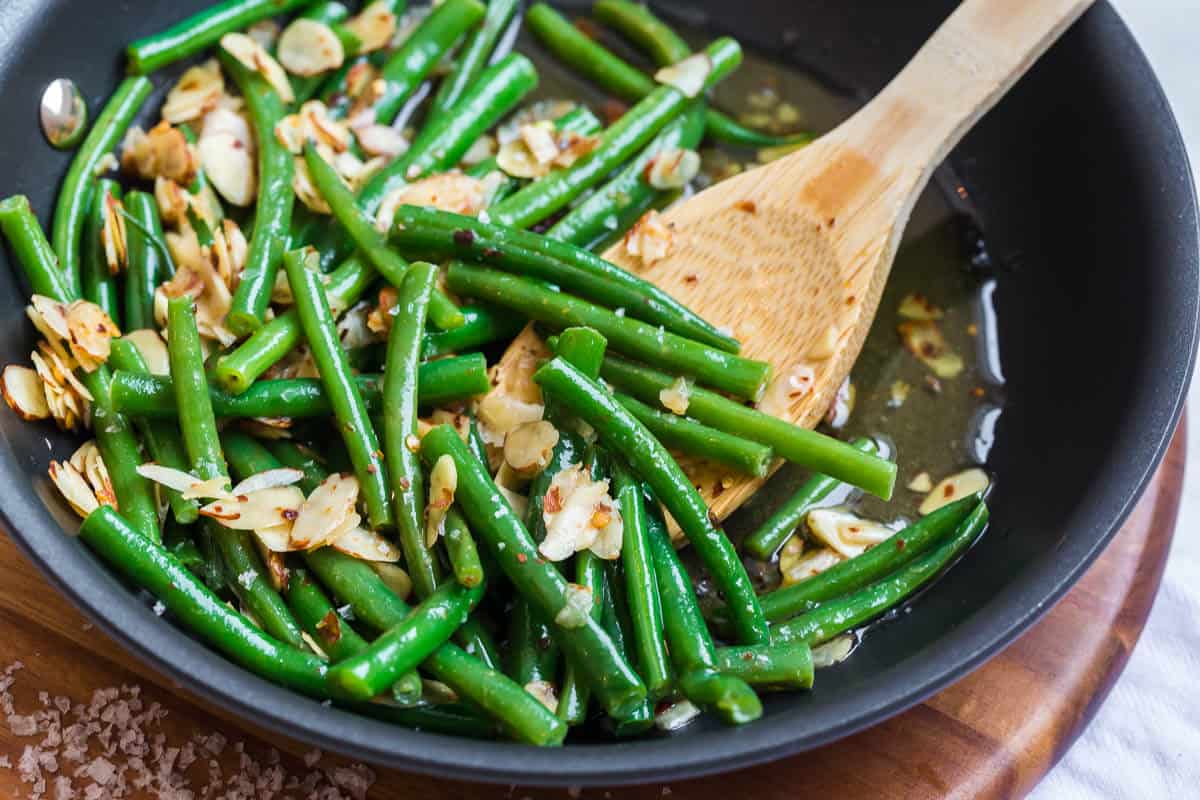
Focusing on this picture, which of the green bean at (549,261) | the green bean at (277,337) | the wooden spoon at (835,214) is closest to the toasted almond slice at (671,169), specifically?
the wooden spoon at (835,214)

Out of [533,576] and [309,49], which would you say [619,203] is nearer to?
[309,49]

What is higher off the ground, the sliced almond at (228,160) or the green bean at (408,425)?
the sliced almond at (228,160)

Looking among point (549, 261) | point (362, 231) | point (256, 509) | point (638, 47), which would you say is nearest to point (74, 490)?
point (256, 509)

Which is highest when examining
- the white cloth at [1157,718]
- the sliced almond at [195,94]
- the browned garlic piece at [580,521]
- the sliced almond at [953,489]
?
the sliced almond at [195,94]

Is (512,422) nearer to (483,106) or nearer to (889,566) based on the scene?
(889,566)

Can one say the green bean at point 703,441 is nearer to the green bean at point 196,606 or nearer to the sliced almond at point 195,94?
the green bean at point 196,606

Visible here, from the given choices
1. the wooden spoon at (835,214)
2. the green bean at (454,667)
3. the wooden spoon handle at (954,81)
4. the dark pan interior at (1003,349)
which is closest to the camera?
the dark pan interior at (1003,349)
